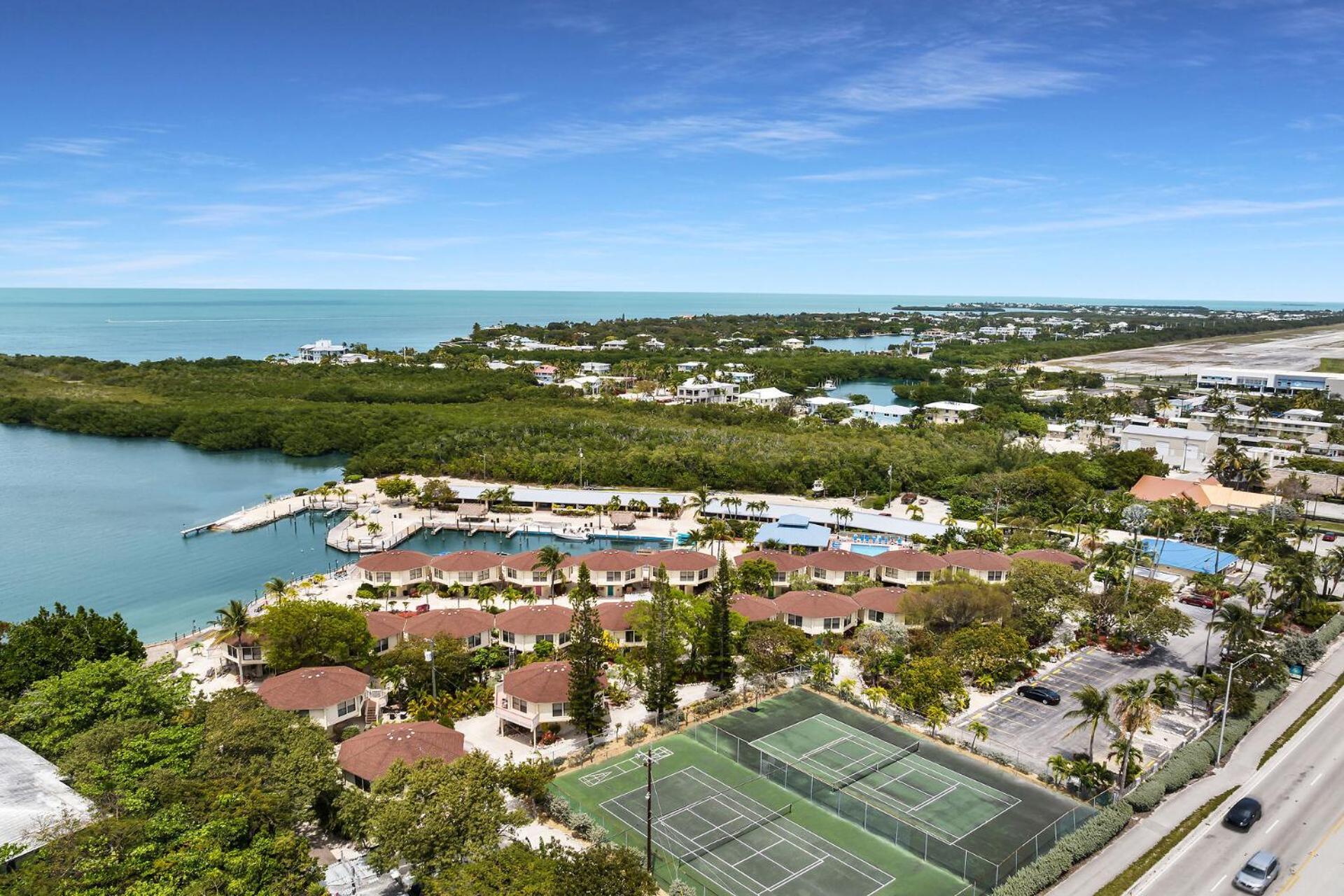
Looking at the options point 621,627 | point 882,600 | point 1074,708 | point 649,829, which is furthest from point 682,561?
point 649,829

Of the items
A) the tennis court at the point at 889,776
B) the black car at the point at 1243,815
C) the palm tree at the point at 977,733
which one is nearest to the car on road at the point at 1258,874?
the black car at the point at 1243,815

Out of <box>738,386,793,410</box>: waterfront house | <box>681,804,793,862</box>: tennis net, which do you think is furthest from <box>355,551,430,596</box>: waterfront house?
<box>738,386,793,410</box>: waterfront house

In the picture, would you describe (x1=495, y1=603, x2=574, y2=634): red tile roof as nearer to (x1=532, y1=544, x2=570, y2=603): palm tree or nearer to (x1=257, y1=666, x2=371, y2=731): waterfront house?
(x1=532, y1=544, x2=570, y2=603): palm tree

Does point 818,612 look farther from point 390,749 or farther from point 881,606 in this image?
point 390,749

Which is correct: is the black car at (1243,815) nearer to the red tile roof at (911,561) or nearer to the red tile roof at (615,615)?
the red tile roof at (911,561)

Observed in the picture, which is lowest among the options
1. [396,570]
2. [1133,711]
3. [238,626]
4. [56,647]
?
[396,570]
